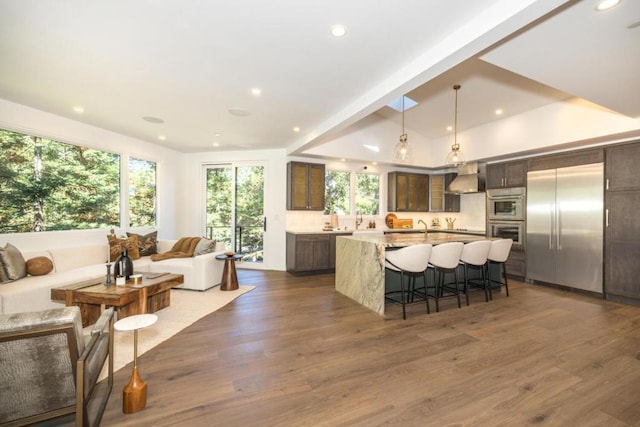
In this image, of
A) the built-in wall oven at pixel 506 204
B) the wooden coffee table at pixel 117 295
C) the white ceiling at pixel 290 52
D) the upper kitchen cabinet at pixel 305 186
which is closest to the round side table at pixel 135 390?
the wooden coffee table at pixel 117 295

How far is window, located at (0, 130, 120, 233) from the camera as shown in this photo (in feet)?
12.9

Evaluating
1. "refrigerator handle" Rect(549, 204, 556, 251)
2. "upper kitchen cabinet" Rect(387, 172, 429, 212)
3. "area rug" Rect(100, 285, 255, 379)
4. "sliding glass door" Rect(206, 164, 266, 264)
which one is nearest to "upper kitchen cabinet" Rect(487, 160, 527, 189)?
"refrigerator handle" Rect(549, 204, 556, 251)

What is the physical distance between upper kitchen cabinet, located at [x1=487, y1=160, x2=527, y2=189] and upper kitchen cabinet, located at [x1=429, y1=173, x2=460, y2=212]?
1.22 m

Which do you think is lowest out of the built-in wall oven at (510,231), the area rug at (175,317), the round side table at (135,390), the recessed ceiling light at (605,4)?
the area rug at (175,317)

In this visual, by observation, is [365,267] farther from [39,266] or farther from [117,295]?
[39,266]

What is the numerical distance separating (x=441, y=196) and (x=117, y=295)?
708cm

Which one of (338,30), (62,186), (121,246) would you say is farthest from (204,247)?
(338,30)

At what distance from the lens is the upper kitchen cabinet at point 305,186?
6191mm

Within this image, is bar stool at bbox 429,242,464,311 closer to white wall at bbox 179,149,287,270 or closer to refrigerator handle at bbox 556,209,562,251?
refrigerator handle at bbox 556,209,562,251

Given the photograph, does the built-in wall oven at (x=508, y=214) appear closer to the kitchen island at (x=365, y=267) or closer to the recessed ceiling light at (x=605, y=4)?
the kitchen island at (x=365, y=267)

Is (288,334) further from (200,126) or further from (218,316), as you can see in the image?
(200,126)

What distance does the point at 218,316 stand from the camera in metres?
3.56

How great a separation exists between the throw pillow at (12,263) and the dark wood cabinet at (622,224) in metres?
8.27

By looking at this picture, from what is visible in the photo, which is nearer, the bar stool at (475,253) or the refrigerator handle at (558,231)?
the bar stool at (475,253)
